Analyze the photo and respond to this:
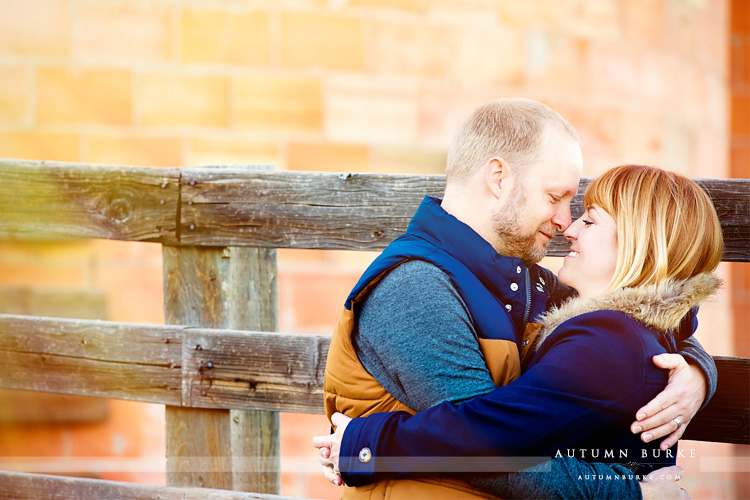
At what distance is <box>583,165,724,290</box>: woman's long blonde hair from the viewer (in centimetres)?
176

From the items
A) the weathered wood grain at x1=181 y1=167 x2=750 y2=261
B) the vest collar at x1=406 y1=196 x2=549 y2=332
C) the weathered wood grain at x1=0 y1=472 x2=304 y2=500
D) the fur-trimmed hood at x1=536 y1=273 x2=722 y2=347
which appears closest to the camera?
the fur-trimmed hood at x1=536 y1=273 x2=722 y2=347

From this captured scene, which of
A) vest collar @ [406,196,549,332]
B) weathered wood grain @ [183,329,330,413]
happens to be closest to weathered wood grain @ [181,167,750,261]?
weathered wood grain @ [183,329,330,413]

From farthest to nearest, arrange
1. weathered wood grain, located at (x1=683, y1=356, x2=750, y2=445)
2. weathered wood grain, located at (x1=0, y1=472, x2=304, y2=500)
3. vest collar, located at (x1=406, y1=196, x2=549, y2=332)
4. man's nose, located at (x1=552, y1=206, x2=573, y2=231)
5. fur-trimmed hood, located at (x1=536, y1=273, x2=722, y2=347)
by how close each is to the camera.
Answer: weathered wood grain, located at (x1=0, y1=472, x2=304, y2=500) < weathered wood grain, located at (x1=683, y1=356, x2=750, y2=445) < man's nose, located at (x1=552, y1=206, x2=573, y2=231) < vest collar, located at (x1=406, y1=196, x2=549, y2=332) < fur-trimmed hood, located at (x1=536, y1=273, x2=722, y2=347)

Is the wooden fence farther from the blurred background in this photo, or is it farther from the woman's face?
the blurred background

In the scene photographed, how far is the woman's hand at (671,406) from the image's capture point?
1658mm

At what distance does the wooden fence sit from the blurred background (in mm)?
760

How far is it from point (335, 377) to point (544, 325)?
505 mm

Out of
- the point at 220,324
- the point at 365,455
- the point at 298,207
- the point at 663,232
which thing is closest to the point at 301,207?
the point at 298,207

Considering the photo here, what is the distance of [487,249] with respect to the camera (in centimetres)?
182

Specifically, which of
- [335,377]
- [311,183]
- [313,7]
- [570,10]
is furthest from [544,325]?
[570,10]

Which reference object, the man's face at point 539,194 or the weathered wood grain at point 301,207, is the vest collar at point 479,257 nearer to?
the man's face at point 539,194

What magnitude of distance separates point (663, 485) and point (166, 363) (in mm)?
1619

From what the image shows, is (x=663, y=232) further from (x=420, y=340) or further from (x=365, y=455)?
(x=365, y=455)

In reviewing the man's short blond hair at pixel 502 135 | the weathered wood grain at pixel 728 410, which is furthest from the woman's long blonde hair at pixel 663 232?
the weathered wood grain at pixel 728 410
